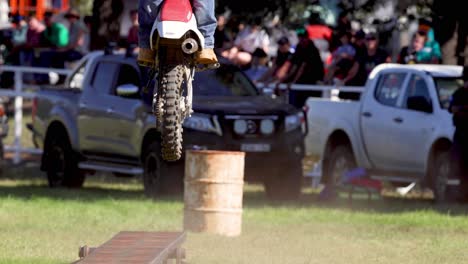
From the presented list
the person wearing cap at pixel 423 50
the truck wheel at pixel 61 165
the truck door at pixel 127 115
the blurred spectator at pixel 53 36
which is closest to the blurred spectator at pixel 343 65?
the person wearing cap at pixel 423 50

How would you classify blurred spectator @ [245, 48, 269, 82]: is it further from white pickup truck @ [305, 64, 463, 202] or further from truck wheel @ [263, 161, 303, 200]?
truck wheel @ [263, 161, 303, 200]

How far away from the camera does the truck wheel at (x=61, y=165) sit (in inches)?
853

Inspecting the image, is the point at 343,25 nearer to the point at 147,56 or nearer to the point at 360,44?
the point at 360,44

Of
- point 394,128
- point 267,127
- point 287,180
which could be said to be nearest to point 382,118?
point 394,128

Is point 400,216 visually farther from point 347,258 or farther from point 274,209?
point 347,258

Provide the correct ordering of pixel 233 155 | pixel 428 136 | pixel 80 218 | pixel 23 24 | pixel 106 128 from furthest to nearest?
pixel 23 24
pixel 106 128
pixel 428 136
pixel 80 218
pixel 233 155

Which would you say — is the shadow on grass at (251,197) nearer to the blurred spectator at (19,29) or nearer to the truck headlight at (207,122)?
the truck headlight at (207,122)

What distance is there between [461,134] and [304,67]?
207 inches

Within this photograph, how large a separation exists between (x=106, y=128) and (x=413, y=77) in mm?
4139

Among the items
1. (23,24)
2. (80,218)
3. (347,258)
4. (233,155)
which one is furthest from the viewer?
(23,24)

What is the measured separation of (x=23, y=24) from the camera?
32469 millimetres

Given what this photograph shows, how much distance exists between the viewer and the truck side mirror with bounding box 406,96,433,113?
19516mm

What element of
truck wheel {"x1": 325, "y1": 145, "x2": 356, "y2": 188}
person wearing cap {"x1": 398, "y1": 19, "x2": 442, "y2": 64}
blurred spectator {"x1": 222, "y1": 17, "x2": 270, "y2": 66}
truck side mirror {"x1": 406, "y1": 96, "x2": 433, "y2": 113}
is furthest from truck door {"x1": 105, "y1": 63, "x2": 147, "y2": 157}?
blurred spectator {"x1": 222, "y1": 17, "x2": 270, "y2": 66}

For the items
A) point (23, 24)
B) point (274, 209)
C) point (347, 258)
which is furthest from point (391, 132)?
point (23, 24)
